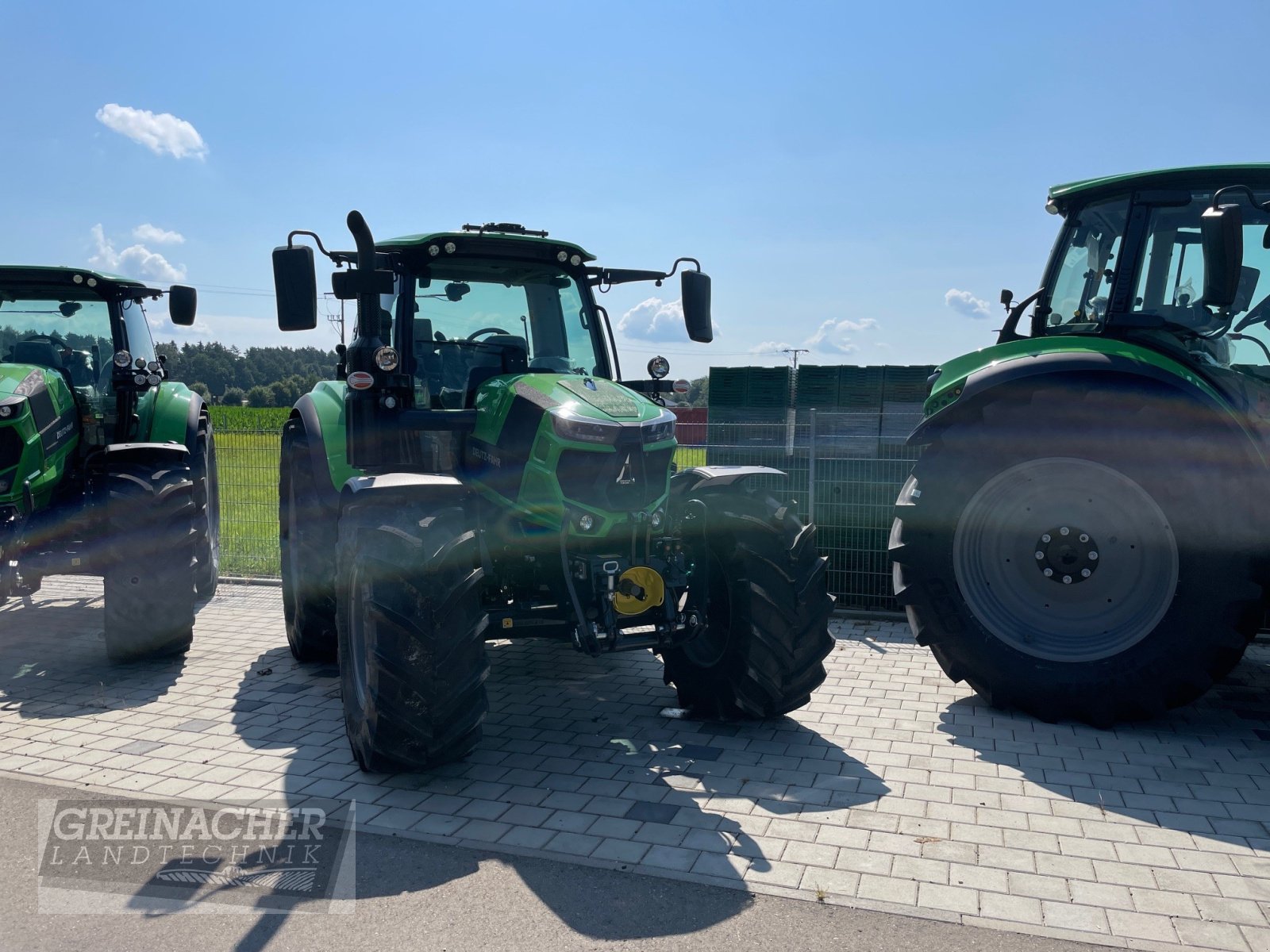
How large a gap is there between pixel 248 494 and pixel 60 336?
9.95 ft

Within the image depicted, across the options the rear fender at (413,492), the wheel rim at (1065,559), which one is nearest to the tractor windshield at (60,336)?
the rear fender at (413,492)

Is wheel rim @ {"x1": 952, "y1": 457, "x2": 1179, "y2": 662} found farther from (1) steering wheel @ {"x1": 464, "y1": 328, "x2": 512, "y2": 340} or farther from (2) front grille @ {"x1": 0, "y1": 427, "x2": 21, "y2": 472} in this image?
(2) front grille @ {"x1": 0, "y1": 427, "x2": 21, "y2": 472}

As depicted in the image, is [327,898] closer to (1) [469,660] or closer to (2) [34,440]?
(1) [469,660]

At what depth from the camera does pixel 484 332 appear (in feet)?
18.7

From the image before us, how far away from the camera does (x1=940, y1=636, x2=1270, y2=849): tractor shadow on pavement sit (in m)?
4.12

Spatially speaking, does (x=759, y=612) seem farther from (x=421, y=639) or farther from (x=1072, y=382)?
(x=1072, y=382)

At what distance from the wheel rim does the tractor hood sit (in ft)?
6.29

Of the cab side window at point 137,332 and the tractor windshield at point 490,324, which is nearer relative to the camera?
the tractor windshield at point 490,324

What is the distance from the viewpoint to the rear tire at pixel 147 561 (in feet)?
20.4

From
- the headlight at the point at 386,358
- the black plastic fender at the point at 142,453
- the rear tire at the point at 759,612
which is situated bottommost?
the rear tire at the point at 759,612

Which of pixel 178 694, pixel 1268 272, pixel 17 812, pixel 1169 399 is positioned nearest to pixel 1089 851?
pixel 1169 399

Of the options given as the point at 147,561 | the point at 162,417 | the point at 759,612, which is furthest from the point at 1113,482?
the point at 162,417

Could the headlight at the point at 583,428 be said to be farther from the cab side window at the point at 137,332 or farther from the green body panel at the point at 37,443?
the cab side window at the point at 137,332

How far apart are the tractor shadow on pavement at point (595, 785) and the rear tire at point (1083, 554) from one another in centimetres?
118
